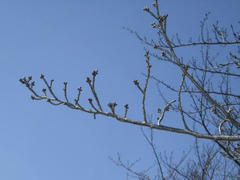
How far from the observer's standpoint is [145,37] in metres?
5.21

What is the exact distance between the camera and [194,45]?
5.16 metres

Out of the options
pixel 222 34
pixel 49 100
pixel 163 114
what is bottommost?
pixel 49 100

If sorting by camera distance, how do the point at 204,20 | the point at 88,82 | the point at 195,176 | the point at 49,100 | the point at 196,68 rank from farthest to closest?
1. the point at 195,176
2. the point at 204,20
3. the point at 196,68
4. the point at 49,100
5. the point at 88,82

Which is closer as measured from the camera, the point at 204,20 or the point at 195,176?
the point at 204,20

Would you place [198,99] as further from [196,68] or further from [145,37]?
[145,37]

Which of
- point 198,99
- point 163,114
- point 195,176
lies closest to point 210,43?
point 198,99

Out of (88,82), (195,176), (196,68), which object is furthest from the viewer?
(195,176)

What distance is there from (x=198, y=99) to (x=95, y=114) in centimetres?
325

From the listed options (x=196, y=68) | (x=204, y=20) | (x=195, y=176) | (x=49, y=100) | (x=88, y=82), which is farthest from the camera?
(x=195, y=176)

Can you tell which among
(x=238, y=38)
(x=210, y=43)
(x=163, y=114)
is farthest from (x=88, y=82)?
(x=238, y=38)

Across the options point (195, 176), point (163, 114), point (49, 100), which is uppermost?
point (195, 176)

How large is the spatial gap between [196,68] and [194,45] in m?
0.47

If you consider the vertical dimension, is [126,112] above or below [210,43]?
below

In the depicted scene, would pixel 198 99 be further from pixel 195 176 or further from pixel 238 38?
pixel 195 176
